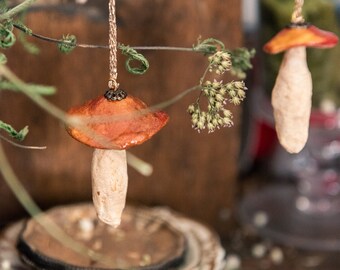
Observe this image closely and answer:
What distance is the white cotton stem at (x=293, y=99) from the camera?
0.54 m

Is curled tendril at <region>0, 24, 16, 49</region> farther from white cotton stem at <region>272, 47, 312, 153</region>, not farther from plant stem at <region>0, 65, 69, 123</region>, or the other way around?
white cotton stem at <region>272, 47, 312, 153</region>

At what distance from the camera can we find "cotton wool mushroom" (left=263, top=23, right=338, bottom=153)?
530 mm

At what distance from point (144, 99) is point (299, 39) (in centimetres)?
37

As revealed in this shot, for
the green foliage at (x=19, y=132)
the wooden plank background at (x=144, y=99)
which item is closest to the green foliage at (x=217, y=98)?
the green foliage at (x=19, y=132)

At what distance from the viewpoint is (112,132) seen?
52 cm

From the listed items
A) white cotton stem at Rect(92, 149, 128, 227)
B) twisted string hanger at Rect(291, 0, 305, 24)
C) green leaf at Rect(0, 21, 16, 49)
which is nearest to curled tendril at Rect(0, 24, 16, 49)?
green leaf at Rect(0, 21, 16, 49)

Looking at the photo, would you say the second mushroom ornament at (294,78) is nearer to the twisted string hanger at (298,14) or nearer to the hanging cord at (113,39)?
the twisted string hanger at (298,14)

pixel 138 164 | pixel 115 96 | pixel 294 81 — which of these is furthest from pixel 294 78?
pixel 138 164

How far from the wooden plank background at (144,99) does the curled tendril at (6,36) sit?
287mm

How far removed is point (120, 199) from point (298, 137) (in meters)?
0.14

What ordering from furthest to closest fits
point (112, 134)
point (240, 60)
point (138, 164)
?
point (138, 164), point (240, 60), point (112, 134)

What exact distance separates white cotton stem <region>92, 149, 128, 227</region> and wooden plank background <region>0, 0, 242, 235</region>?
1.02 feet

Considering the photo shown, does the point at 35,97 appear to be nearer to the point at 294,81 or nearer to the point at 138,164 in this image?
the point at 294,81

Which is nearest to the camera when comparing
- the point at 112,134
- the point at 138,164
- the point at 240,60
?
the point at 112,134
